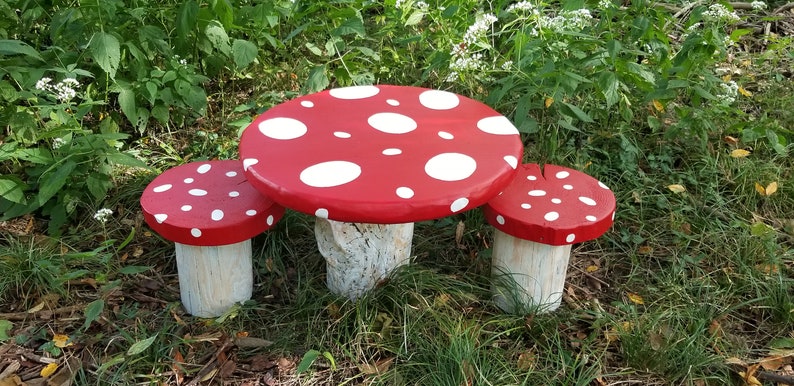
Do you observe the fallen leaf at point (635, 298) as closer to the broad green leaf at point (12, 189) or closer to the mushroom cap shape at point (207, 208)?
the mushroom cap shape at point (207, 208)

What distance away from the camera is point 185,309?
8.79 feet

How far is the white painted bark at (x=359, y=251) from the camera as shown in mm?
2477

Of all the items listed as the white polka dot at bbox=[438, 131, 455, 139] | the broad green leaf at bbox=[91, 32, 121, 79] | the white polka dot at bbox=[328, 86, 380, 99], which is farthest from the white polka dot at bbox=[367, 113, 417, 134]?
the broad green leaf at bbox=[91, 32, 121, 79]

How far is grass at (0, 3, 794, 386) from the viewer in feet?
7.82

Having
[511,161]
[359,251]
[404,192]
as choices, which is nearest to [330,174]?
[404,192]

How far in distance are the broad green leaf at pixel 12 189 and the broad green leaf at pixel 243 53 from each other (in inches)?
44.0

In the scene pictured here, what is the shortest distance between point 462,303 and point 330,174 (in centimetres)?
88

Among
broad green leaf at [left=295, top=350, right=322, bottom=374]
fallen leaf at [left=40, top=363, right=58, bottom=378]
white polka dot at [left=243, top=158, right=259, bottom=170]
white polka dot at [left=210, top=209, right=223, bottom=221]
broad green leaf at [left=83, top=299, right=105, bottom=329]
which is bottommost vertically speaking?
fallen leaf at [left=40, top=363, right=58, bottom=378]

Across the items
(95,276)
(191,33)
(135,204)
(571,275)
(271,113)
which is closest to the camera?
(271,113)

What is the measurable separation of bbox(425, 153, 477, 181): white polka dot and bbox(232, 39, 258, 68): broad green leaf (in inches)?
55.1

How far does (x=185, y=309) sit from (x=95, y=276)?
420mm

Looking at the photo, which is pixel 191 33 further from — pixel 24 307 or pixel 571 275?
pixel 571 275

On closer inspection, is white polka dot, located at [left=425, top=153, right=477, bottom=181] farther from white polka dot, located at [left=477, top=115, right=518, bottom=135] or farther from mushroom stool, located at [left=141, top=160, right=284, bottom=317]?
mushroom stool, located at [left=141, top=160, right=284, bottom=317]

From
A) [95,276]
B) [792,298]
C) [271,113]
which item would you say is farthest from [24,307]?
[792,298]
